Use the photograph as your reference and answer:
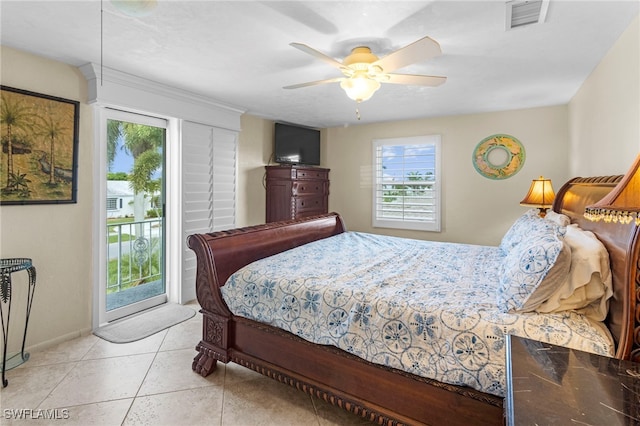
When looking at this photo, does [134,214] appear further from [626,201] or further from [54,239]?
[626,201]

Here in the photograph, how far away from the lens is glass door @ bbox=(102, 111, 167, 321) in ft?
10.1

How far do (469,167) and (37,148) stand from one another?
15.2 feet

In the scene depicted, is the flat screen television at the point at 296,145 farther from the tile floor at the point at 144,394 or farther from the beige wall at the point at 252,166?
the tile floor at the point at 144,394

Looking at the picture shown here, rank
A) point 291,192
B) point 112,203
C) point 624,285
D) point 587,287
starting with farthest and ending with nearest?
1. point 291,192
2. point 112,203
3. point 587,287
4. point 624,285

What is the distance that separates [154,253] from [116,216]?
627 mm

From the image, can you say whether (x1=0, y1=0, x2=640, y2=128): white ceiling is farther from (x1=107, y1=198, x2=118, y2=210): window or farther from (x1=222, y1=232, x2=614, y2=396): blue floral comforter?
(x1=222, y1=232, x2=614, y2=396): blue floral comforter

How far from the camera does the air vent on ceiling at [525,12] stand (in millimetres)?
1722

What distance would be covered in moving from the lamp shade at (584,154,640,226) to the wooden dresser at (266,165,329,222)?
387cm

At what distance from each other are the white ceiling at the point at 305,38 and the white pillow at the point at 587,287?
139cm

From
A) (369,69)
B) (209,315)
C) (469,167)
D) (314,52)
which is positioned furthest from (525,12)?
(209,315)

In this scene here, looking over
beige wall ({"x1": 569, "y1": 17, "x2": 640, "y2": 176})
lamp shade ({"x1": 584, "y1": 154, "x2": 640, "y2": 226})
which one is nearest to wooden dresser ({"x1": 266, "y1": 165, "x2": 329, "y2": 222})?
beige wall ({"x1": 569, "y1": 17, "x2": 640, "y2": 176})

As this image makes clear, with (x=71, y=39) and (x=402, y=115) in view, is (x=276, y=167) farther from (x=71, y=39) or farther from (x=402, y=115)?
(x=71, y=39)

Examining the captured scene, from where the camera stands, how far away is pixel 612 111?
222cm

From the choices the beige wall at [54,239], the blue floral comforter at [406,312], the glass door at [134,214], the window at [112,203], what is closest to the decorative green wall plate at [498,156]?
the blue floral comforter at [406,312]
